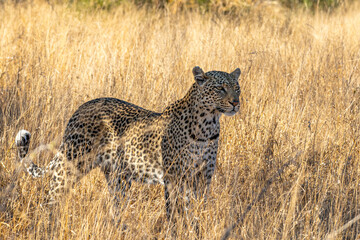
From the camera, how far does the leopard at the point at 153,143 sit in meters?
4.02

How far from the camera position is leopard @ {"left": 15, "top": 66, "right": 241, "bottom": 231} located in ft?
13.2

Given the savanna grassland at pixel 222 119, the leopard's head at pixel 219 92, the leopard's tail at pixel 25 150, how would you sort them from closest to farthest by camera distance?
the savanna grassland at pixel 222 119 → the leopard's head at pixel 219 92 → the leopard's tail at pixel 25 150

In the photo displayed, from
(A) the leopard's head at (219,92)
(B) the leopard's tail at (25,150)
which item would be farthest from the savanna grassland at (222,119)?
(A) the leopard's head at (219,92)

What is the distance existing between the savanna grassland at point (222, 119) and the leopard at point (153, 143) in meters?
0.12

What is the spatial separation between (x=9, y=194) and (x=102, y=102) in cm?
116

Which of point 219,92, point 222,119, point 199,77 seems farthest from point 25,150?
point 222,119

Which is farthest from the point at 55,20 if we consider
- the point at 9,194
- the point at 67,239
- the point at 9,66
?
the point at 67,239

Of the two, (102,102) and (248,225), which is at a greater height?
(102,102)

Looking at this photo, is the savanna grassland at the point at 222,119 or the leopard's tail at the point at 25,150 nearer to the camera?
the savanna grassland at the point at 222,119

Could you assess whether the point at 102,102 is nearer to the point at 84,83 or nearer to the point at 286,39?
the point at 84,83

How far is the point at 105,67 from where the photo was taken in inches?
270

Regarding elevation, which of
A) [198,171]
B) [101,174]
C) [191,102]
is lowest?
[101,174]

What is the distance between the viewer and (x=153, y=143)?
4266 mm

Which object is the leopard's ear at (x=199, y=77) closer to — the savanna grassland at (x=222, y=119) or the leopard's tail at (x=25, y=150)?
the savanna grassland at (x=222, y=119)
